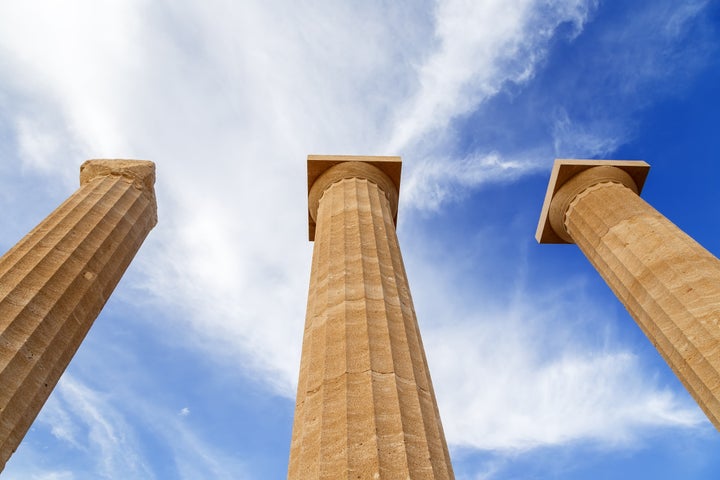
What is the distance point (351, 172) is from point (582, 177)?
12200mm

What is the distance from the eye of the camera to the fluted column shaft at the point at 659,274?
60.2 ft

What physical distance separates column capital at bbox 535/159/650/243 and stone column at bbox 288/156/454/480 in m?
12.3

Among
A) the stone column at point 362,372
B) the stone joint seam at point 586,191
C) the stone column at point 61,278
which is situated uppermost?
the stone joint seam at point 586,191

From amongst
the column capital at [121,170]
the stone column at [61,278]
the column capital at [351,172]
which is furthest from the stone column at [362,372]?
the column capital at [121,170]

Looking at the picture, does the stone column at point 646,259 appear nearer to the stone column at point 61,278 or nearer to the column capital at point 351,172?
the column capital at point 351,172

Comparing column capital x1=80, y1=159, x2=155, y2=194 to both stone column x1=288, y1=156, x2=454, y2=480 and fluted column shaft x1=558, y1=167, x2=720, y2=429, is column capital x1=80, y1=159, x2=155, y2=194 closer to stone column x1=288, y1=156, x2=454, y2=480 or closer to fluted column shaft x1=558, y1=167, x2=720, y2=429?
stone column x1=288, y1=156, x2=454, y2=480

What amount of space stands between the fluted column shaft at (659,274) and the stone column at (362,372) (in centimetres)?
1005

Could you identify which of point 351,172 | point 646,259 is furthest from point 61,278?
point 646,259

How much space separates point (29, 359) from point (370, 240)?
11312mm

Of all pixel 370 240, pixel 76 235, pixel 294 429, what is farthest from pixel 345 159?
pixel 294 429

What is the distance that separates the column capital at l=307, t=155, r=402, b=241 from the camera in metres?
25.7

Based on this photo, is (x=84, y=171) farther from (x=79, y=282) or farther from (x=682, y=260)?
(x=682, y=260)

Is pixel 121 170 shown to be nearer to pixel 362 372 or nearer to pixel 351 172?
pixel 351 172

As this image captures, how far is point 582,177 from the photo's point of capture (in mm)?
28469
